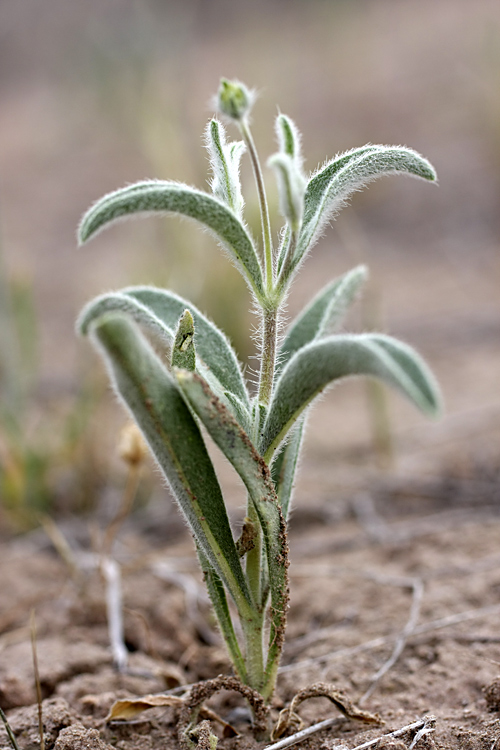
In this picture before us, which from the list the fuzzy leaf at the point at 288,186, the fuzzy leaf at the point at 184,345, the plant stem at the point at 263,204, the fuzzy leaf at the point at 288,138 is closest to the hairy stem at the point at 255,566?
the fuzzy leaf at the point at 184,345

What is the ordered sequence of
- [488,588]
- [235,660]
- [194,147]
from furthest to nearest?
[194,147], [488,588], [235,660]

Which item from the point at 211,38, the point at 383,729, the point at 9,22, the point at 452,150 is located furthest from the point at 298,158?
the point at 9,22

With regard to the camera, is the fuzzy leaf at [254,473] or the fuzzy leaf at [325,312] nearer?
the fuzzy leaf at [254,473]

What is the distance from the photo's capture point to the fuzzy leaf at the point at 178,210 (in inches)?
40.9

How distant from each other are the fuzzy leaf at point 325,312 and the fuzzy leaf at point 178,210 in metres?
0.27

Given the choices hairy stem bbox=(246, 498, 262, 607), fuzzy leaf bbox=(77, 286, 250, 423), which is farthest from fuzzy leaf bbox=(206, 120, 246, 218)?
hairy stem bbox=(246, 498, 262, 607)

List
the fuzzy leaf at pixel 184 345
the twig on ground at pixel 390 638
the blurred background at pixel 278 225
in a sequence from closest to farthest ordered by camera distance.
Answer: the fuzzy leaf at pixel 184 345
the twig on ground at pixel 390 638
the blurred background at pixel 278 225

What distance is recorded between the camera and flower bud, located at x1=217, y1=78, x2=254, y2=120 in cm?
109

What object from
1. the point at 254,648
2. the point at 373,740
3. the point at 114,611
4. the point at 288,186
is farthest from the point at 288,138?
the point at 114,611

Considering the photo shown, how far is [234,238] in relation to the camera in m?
1.13

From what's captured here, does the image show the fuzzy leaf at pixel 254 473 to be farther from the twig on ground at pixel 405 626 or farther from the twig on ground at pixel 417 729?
the twig on ground at pixel 405 626

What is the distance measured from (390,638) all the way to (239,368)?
0.78m

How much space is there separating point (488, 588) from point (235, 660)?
0.84 m

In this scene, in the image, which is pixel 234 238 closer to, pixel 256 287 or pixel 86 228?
pixel 256 287
